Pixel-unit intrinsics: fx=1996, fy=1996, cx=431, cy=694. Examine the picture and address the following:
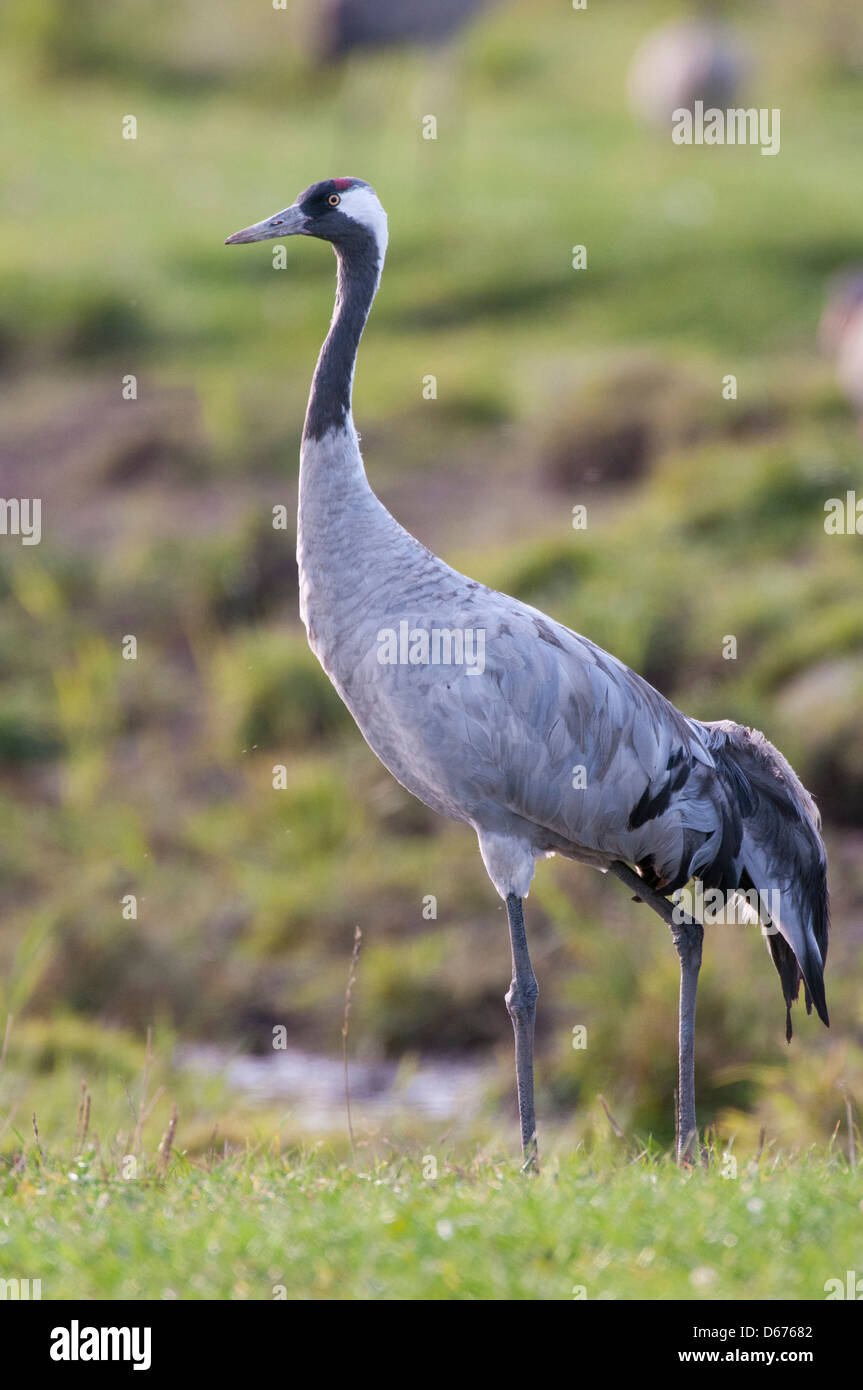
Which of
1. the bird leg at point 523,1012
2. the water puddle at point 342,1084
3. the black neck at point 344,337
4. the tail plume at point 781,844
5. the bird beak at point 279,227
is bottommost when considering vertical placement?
the water puddle at point 342,1084

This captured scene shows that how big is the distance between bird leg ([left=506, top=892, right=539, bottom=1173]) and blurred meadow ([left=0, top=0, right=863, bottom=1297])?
92 centimetres

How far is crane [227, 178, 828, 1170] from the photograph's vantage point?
486cm

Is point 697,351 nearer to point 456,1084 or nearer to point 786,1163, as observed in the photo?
point 456,1084

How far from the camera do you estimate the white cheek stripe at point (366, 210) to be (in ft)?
17.0

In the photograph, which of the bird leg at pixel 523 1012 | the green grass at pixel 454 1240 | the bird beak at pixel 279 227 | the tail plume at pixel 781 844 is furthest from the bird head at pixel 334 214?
the green grass at pixel 454 1240

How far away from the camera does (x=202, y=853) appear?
9.64 m

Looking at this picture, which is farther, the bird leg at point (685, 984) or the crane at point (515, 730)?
the bird leg at point (685, 984)

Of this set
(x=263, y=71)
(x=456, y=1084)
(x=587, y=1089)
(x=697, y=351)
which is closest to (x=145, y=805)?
(x=456, y=1084)

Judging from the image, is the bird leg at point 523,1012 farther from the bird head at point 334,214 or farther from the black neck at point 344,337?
the bird head at point 334,214

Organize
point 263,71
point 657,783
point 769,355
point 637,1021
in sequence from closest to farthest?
point 657,783, point 637,1021, point 769,355, point 263,71

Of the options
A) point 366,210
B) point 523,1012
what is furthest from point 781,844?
point 366,210

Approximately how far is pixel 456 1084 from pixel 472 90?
51.6ft

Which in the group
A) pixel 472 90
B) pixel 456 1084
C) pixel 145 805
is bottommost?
pixel 456 1084

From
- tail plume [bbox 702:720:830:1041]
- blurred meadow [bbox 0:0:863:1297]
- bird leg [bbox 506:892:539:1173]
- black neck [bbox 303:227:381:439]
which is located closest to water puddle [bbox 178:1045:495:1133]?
blurred meadow [bbox 0:0:863:1297]
